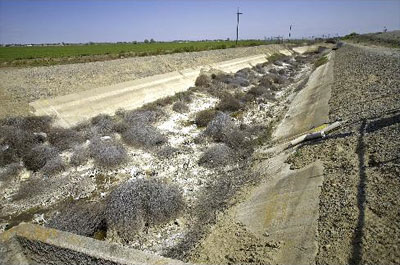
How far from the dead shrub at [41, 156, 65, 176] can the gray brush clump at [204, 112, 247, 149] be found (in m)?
7.25

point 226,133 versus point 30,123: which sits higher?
point 30,123

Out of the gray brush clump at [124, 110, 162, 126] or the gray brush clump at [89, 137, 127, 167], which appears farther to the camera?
the gray brush clump at [124, 110, 162, 126]

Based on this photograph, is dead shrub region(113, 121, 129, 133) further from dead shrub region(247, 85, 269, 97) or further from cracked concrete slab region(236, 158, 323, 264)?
dead shrub region(247, 85, 269, 97)

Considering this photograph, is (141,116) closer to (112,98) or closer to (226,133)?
(112,98)

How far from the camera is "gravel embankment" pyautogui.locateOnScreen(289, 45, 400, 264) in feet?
17.8

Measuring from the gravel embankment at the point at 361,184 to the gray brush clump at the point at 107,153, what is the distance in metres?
7.33

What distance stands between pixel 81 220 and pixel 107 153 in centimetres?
438

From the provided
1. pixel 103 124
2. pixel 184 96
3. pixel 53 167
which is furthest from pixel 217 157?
pixel 184 96

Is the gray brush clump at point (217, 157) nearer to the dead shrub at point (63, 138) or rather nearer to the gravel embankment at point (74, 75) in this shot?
the dead shrub at point (63, 138)

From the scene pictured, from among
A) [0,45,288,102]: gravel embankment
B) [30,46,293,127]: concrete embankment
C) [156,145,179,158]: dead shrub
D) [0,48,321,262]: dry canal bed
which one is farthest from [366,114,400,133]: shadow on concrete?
[0,45,288,102]: gravel embankment

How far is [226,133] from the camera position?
47.4ft

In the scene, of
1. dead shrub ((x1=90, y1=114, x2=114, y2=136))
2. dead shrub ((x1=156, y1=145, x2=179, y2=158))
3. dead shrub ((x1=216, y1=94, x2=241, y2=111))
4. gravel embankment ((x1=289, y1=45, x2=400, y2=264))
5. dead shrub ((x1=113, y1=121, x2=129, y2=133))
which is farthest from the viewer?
dead shrub ((x1=216, y1=94, x2=241, y2=111))

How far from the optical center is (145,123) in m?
16.7

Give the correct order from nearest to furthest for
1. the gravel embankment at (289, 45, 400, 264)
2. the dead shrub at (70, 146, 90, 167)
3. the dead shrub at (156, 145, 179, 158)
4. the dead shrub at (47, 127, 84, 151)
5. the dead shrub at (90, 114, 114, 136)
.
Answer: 1. the gravel embankment at (289, 45, 400, 264)
2. the dead shrub at (70, 146, 90, 167)
3. the dead shrub at (156, 145, 179, 158)
4. the dead shrub at (47, 127, 84, 151)
5. the dead shrub at (90, 114, 114, 136)
